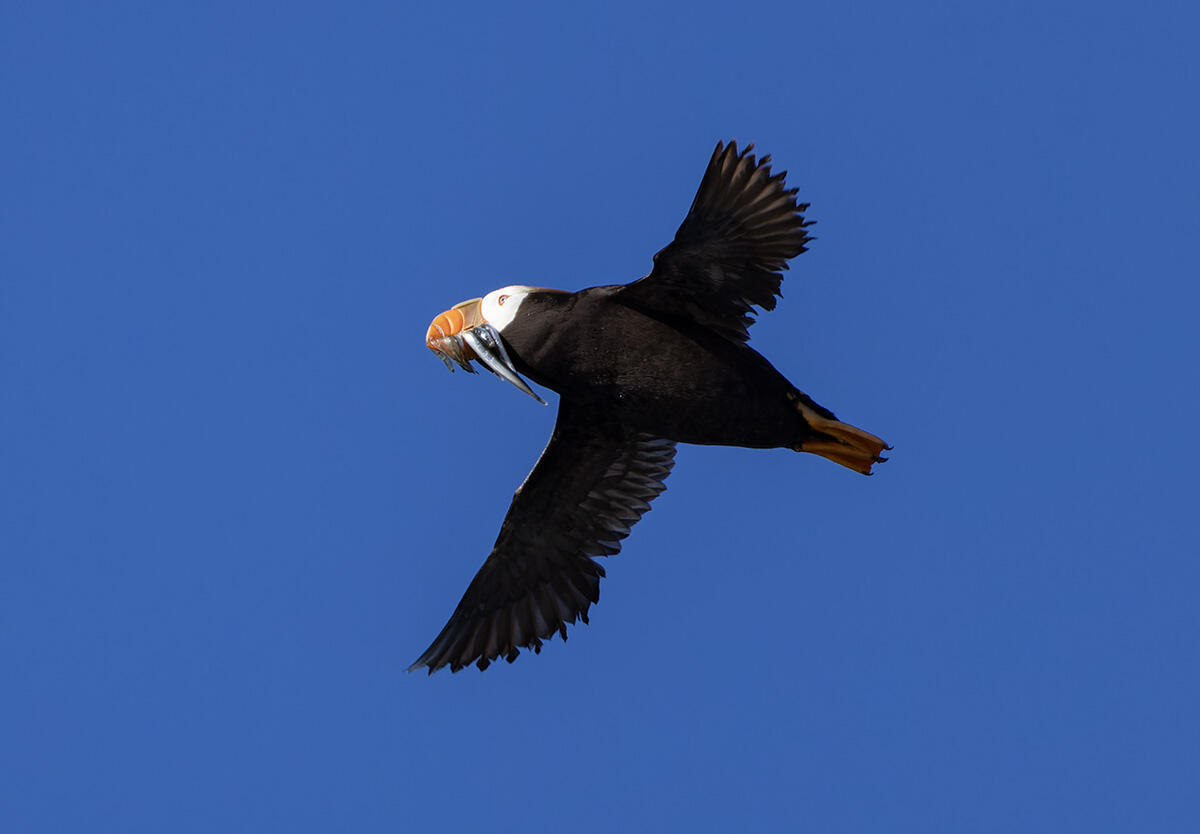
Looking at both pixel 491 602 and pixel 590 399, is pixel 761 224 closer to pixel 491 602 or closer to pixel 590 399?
pixel 590 399

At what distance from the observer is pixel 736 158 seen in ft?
31.6

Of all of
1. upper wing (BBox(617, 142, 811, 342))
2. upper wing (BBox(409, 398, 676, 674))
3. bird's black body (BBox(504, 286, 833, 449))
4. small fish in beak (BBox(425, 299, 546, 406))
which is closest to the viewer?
upper wing (BBox(617, 142, 811, 342))

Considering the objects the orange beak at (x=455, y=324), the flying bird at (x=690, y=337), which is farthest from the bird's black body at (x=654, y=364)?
the orange beak at (x=455, y=324)

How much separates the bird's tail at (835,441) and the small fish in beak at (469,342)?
1.56 meters

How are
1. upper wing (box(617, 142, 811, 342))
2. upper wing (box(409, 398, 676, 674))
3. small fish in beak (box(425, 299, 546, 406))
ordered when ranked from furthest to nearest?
upper wing (box(409, 398, 676, 674)), small fish in beak (box(425, 299, 546, 406)), upper wing (box(617, 142, 811, 342))

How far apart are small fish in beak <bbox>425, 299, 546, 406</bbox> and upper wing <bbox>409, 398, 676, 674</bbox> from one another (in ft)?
3.23

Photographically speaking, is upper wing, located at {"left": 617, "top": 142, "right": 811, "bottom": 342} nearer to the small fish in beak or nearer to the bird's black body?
the bird's black body

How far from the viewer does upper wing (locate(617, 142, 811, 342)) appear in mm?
9695

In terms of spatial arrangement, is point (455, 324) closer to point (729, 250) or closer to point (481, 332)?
point (481, 332)

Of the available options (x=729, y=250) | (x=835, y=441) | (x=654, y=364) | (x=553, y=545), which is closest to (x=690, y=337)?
(x=654, y=364)

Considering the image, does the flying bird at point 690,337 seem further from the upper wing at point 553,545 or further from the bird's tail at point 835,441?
the upper wing at point 553,545

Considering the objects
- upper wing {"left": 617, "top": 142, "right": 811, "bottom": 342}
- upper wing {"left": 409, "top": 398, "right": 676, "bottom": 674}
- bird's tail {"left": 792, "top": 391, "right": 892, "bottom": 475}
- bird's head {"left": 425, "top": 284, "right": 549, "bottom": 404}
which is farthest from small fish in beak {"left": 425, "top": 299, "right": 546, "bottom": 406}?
bird's tail {"left": 792, "top": 391, "right": 892, "bottom": 475}

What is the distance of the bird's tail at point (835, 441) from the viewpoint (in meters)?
10.2

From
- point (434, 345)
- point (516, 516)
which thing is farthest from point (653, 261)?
point (516, 516)
